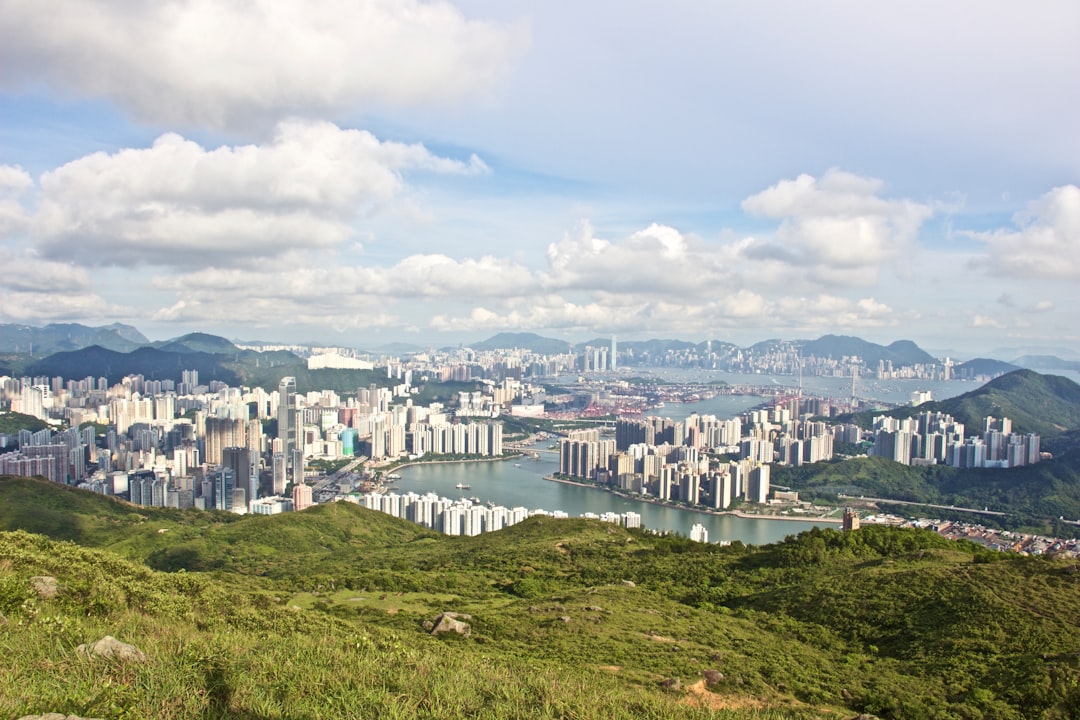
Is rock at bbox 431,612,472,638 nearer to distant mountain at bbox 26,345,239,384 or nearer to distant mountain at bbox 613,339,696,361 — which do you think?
distant mountain at bbox 26,345,239,384

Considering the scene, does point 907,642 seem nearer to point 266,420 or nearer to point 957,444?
point 957,444

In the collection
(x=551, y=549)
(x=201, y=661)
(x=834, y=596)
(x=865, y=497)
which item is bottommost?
(x=865, y=497)

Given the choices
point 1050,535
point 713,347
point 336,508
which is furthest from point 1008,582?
point 713,347

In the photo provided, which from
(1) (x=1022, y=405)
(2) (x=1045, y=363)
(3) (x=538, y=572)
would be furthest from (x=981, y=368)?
(3) (x=538, y=572)

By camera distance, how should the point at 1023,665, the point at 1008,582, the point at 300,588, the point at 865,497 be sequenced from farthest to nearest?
the point at 865,497 → the point at 300,588 → the point at 1008,582 → the point at 1023,665

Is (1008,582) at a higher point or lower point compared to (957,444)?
higher

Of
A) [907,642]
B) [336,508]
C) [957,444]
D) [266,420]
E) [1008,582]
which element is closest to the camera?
[907,642]

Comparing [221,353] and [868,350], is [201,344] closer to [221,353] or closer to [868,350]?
[221,353]

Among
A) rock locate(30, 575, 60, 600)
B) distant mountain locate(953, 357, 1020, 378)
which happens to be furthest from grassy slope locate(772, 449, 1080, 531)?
distant mountain locate(953, 357, 1020, 378)
